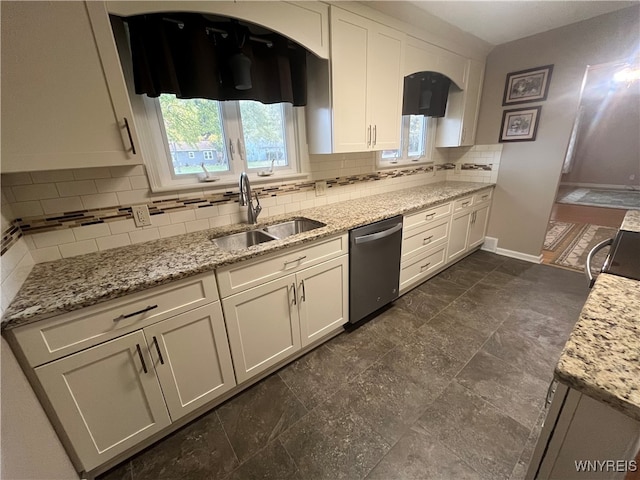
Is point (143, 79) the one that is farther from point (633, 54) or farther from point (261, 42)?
point (633, 54)

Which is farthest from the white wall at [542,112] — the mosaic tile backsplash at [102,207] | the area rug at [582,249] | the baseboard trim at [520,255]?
the mosaic tile backsplash at [102,207]

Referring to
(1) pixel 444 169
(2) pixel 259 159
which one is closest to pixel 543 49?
(1) pixel 444 169

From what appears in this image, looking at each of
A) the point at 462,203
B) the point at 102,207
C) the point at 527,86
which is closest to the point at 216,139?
the point at 102,207

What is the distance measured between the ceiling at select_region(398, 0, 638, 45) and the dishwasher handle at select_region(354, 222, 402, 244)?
1.68 meters

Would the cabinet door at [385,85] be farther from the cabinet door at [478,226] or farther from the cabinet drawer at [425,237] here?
the cabinet door at [478,226]

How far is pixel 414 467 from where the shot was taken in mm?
1220

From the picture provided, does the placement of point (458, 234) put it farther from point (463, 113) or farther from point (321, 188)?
point (321, 188)

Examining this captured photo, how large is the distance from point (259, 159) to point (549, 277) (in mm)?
3217

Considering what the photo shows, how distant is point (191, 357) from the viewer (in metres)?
1.33

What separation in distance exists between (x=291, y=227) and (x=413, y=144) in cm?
208

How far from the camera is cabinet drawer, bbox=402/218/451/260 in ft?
7.72

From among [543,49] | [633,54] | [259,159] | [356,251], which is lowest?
[356,251]

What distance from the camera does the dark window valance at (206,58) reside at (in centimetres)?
135

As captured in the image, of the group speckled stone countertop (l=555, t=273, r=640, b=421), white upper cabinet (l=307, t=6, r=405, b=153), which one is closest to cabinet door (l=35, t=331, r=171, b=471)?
speckled stone countertop (l=555, t=273, r=640, b=421)
